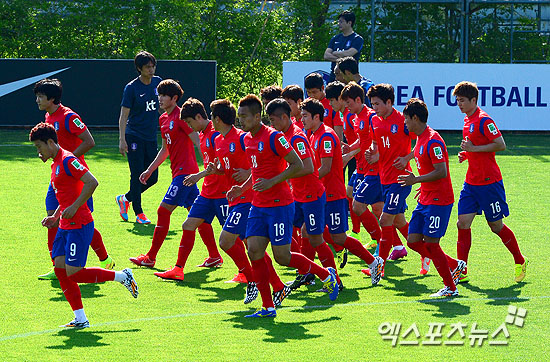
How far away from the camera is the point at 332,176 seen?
30.4 feet

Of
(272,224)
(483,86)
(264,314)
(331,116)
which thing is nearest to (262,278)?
(264,314)

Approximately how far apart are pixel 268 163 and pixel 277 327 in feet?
4.58

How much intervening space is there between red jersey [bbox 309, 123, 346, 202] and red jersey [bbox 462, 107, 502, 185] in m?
1.34

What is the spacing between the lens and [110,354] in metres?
6.87

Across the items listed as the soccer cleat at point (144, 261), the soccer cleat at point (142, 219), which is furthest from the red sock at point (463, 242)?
the soccer cleat at point (142, 219)

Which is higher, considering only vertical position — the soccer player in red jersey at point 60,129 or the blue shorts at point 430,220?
the soccer player in red jersey at point 60,129

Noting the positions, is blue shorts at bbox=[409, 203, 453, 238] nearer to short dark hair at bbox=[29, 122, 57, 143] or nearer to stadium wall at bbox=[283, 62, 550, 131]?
short dark hair at bbox=[29, 122, 57, 143]

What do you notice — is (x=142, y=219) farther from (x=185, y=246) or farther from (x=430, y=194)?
(x=430, y=194)

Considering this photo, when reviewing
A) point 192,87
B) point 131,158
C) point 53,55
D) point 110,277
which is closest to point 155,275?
point 110,277

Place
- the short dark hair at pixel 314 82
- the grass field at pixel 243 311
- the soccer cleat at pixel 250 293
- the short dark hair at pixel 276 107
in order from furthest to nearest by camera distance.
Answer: the short dark hair at pixel 314 82 < the soccer cleat at pixel 250 293 < the short dark hair at pixel 276 107 < the grass field at pixel 243 311

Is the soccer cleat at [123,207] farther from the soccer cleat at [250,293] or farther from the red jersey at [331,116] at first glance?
the soccer cleat at [250,293]

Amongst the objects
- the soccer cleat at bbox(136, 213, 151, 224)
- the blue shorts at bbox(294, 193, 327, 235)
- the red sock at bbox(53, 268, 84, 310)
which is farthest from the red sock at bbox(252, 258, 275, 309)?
the soccer cleat at bbox(136, 213, 151, 224)

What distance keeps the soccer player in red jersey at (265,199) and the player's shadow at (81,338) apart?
117cm

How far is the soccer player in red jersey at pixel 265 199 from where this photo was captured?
7844 millimetres
